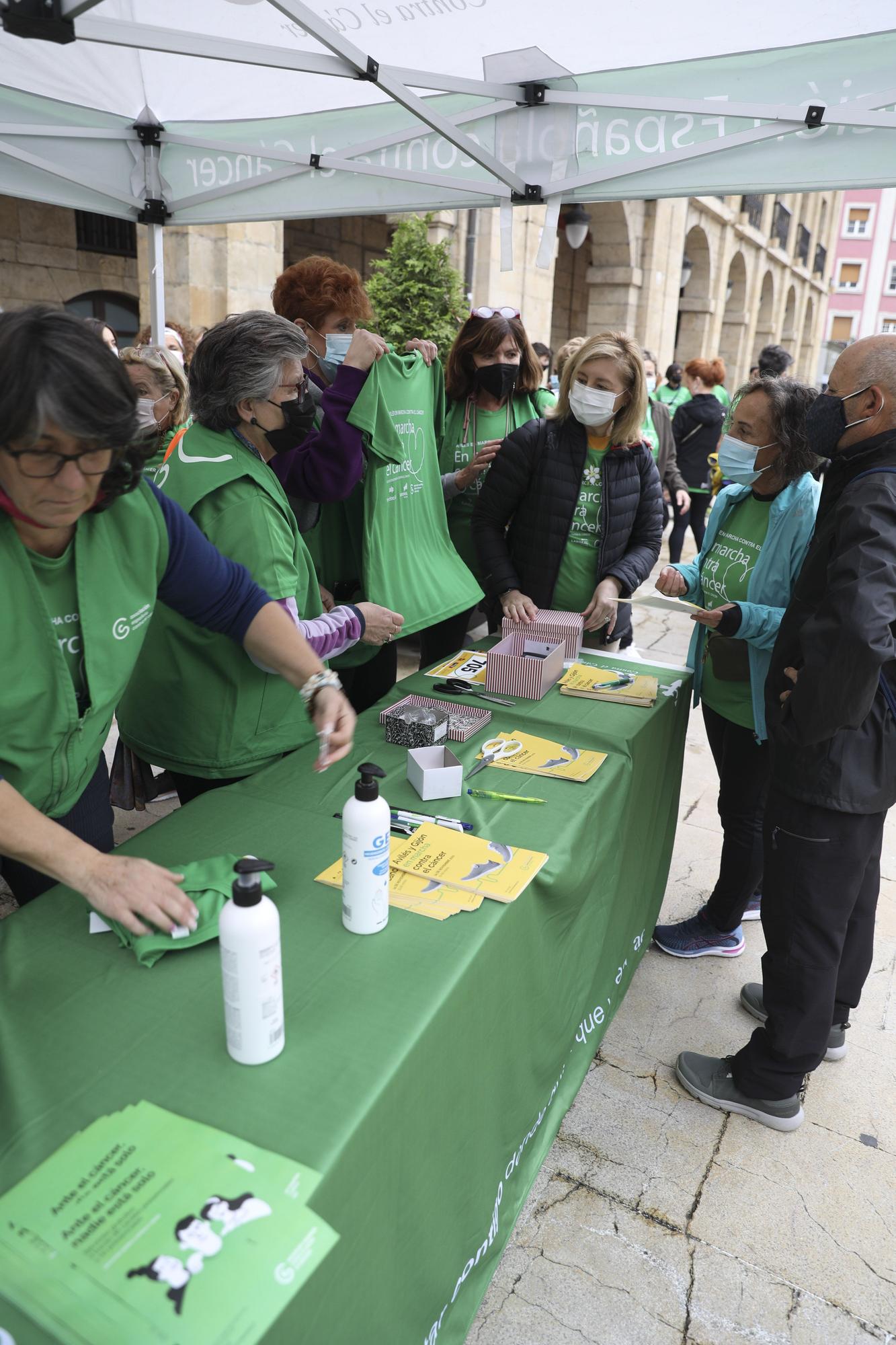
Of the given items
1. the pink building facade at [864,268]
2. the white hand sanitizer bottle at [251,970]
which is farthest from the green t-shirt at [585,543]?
the pink building facade at [864,268]

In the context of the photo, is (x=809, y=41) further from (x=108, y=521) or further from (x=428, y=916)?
(x=428, y=916)

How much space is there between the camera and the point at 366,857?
126 cm

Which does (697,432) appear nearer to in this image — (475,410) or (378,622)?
(475,410)

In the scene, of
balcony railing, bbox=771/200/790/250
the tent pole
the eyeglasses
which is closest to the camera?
the eyeglasses

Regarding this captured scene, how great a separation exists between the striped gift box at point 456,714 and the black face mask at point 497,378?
4.84ft

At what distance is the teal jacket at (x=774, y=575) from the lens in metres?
2.32

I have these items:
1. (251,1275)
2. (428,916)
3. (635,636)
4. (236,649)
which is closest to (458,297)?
(635,636)

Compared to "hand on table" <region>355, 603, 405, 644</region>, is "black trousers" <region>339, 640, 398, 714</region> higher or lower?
lower

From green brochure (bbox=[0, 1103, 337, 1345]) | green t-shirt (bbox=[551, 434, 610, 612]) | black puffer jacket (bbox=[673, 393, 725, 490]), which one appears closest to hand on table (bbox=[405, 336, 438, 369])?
green t-shirt (bbox=[551, 434, 610, 612])

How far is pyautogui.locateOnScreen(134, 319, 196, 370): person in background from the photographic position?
4.44 m

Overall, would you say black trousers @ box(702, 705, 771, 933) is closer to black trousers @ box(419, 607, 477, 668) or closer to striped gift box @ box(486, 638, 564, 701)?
striped gift box @ box(486, 638, 564, 701)

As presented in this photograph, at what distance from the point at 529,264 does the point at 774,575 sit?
9673 millimetres

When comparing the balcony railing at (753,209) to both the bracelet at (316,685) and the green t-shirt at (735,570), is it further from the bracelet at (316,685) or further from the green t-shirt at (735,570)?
the bracelet at (316,685)

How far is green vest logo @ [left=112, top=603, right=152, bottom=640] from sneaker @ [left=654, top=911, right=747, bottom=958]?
210 cm
